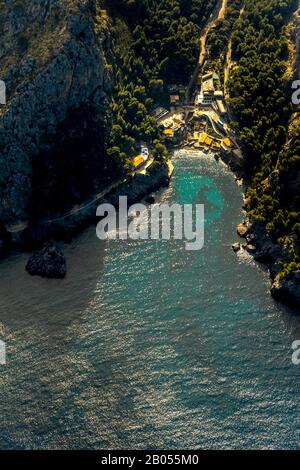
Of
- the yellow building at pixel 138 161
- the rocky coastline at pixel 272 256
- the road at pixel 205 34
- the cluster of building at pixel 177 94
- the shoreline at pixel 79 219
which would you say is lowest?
the rocky coastline at pixel 272 256

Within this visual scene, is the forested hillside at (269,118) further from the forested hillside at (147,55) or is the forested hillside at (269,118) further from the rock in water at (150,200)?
the rock in water at (150,200)

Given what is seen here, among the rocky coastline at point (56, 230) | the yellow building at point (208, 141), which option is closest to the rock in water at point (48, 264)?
the rocky coastline at point (56, 230)

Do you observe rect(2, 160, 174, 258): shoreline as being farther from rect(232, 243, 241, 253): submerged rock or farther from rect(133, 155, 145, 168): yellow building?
rect(232, 243, 241, 253): submerged rock

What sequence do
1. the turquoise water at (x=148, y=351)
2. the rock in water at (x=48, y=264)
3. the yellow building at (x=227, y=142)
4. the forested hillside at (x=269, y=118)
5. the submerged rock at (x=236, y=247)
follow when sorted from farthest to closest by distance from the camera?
the yellow building at (x=227, y=142) < the submerged rock at (x=236, y=247) < the forested hillside at (x=269, y=118) < the rock in water at (x=48, y=264) < the turquoise water at (x=148, y=351)

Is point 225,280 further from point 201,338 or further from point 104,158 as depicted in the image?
point 104,158

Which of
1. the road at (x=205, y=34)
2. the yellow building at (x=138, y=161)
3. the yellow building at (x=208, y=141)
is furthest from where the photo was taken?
the road at (x=205, y=34)

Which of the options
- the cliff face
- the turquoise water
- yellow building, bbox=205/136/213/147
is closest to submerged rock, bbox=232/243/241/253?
the turquoise water

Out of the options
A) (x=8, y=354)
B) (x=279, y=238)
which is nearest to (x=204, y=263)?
(x=279, y=238)
